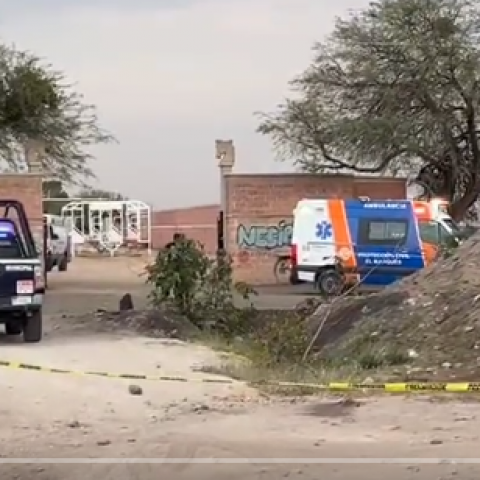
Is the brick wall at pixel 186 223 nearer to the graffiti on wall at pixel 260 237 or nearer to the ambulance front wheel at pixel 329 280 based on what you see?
the graffiti on wall at pixel 260 237

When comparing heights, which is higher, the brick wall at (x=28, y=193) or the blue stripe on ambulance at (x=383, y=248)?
the brick wall at (x=28, y=193)

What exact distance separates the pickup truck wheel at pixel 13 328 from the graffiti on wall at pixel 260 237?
1675 centimetres

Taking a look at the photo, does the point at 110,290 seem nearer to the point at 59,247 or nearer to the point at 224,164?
the point at 224,164

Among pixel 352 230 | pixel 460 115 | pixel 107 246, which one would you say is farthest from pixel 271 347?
pixel 107 246

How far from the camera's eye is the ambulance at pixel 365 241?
30062 mm

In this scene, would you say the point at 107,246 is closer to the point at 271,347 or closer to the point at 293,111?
the point at 293,111

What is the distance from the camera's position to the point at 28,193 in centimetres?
3509

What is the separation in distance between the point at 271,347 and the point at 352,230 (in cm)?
1326

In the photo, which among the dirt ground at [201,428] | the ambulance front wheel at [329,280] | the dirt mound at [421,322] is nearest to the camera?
the dirt ground at [201,428]

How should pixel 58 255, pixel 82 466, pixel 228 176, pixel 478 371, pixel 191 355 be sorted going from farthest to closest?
pixel 58 255 < pixel 228 176 < pixel 191 355 < pixel 478 371 < pixel 82 466

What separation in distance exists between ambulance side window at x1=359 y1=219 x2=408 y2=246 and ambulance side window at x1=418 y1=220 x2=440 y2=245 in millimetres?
447

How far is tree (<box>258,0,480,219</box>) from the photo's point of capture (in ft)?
121

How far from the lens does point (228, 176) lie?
36156 millimetres

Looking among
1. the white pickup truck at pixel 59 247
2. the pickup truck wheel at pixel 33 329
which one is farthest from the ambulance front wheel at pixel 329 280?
the pickup truck wheel at pixel 33 329
